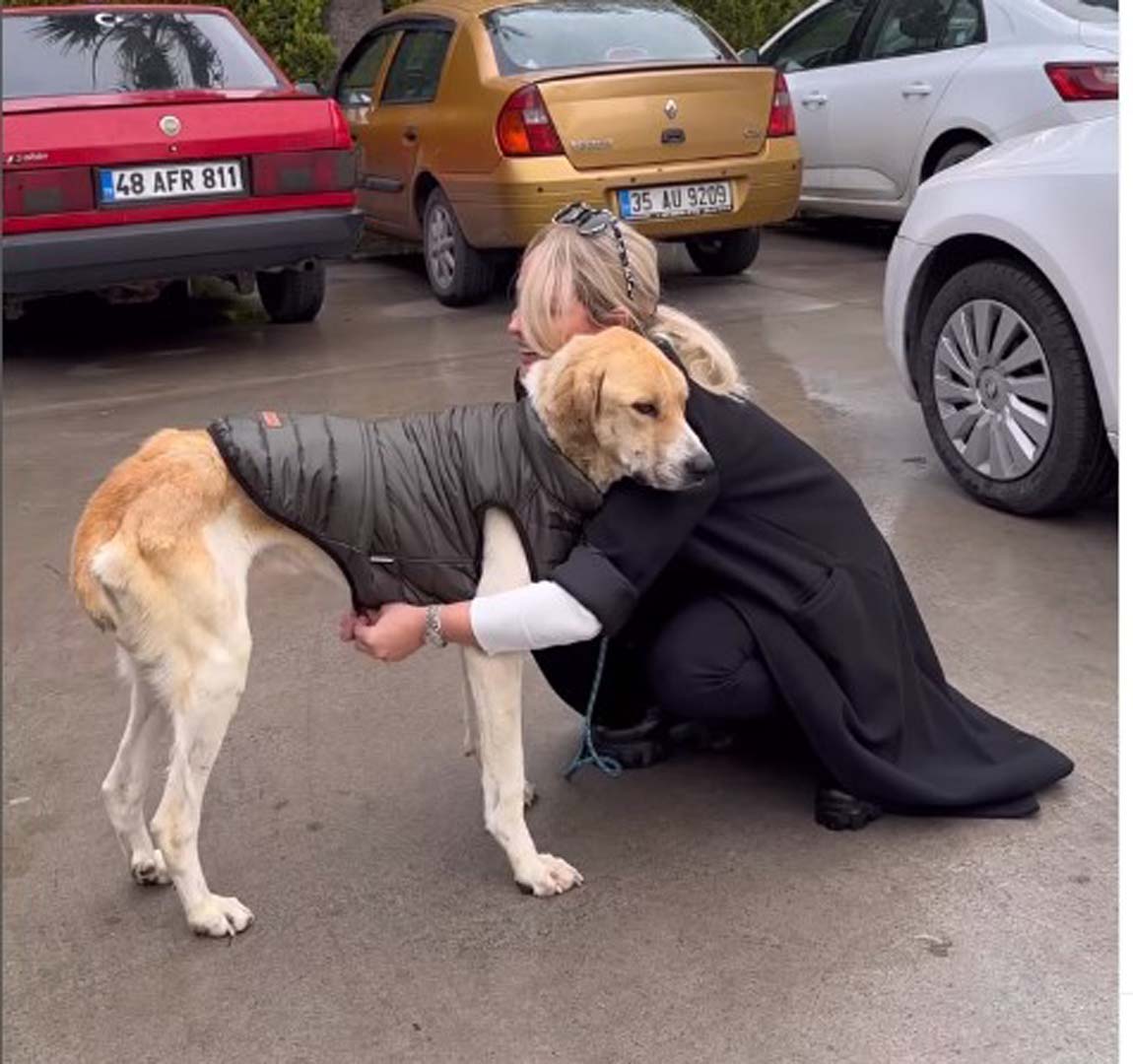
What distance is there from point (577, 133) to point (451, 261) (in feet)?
3.90

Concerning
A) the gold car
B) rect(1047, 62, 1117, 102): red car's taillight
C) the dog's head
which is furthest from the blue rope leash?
rect(1047, 62, 1117, 102): red car's taillight

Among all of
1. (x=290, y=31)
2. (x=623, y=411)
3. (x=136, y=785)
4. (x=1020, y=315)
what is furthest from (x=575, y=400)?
(x=290, y=31)

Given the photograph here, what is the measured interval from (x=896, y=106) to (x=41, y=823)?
7.11 m

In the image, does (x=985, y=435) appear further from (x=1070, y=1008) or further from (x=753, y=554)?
(x=1070, y=1008)

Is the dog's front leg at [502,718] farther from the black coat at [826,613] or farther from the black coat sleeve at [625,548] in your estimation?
the black coat at [826,613]

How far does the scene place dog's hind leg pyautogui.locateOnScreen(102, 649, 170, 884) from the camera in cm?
294

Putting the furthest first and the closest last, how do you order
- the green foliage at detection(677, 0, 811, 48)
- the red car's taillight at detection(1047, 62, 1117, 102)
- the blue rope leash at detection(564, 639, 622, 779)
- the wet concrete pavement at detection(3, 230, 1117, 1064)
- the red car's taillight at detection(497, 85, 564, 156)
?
Result: 1. the green foliage at detection(677, 0, 811, 48)
2. the red car's taillight at detection(497, 85, 564, 156)
3. the red car's taillight at detection(1047, 62, 1117, 102)
4. the blue rope leash at detection(564, 639, 622, 779)
5. the wet concrete pavement at detection(3, 230, 1117, 1064)

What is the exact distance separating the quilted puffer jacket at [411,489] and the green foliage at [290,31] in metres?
9.75

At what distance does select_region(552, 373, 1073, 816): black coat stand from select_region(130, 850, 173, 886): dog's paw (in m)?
1.14

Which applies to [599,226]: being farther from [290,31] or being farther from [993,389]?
[290,31]

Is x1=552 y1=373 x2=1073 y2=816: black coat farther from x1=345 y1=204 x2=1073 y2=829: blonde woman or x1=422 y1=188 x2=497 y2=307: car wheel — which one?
x1=422 y1=188 x2=497 y2=307: car wheel

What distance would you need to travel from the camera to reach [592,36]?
8383 millimetres

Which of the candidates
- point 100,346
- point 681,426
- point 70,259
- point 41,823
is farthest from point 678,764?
point 100,346

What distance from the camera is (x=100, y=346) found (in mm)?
8047
